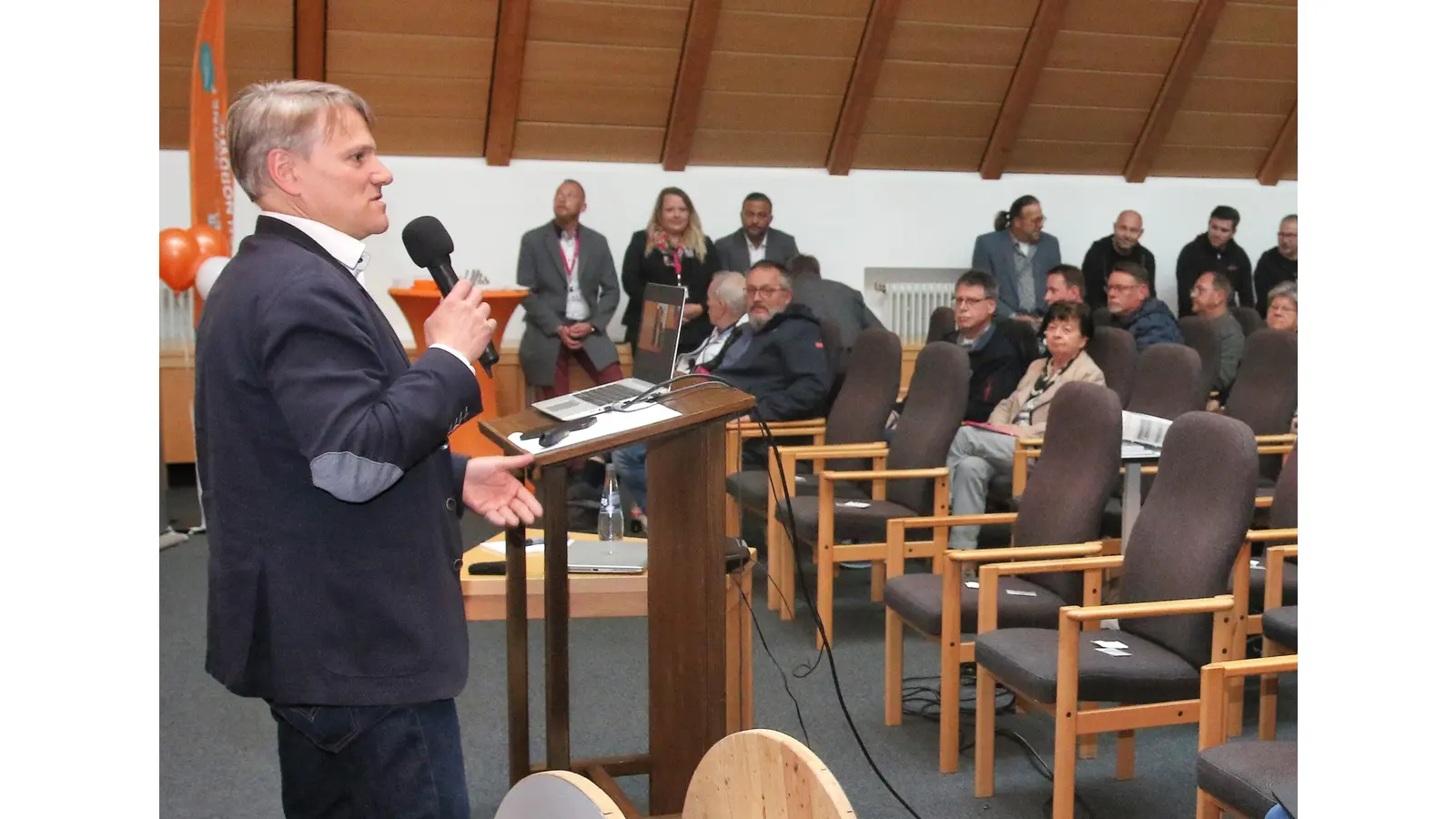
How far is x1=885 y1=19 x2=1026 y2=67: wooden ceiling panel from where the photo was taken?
8359 mm

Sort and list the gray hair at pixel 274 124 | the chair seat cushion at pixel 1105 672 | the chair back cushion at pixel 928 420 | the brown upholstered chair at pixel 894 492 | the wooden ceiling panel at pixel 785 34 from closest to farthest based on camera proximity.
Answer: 1. the gray hair at pixel 274 124
2. the chair seat cushion at pixel 1105 672
3. the brown upholstered chair at pixel 894 492
4. the chair back cushion at pixel 928 420
5. the wooden ceiling panel at pixel 785 34

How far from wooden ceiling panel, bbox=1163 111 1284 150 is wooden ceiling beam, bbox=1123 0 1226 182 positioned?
0.29 feet

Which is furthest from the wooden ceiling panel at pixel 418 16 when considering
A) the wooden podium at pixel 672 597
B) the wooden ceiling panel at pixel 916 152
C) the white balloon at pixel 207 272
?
the wooden podium at pixel 672 597

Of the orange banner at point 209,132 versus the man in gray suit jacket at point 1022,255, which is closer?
the orange banner at point 209,132

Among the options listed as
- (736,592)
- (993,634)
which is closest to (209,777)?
(736,592)

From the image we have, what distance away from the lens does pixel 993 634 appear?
306 centimetres

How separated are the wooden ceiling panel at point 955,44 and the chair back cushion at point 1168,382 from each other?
3.94 m

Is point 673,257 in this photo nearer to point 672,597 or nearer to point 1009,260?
point 1009,260

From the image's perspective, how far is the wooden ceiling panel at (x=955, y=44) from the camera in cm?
836

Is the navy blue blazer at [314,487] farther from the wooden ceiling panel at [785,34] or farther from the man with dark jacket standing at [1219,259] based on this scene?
the man with dark jacket standing at [1219,259]

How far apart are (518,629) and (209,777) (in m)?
1.16

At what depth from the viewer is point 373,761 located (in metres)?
1.67
